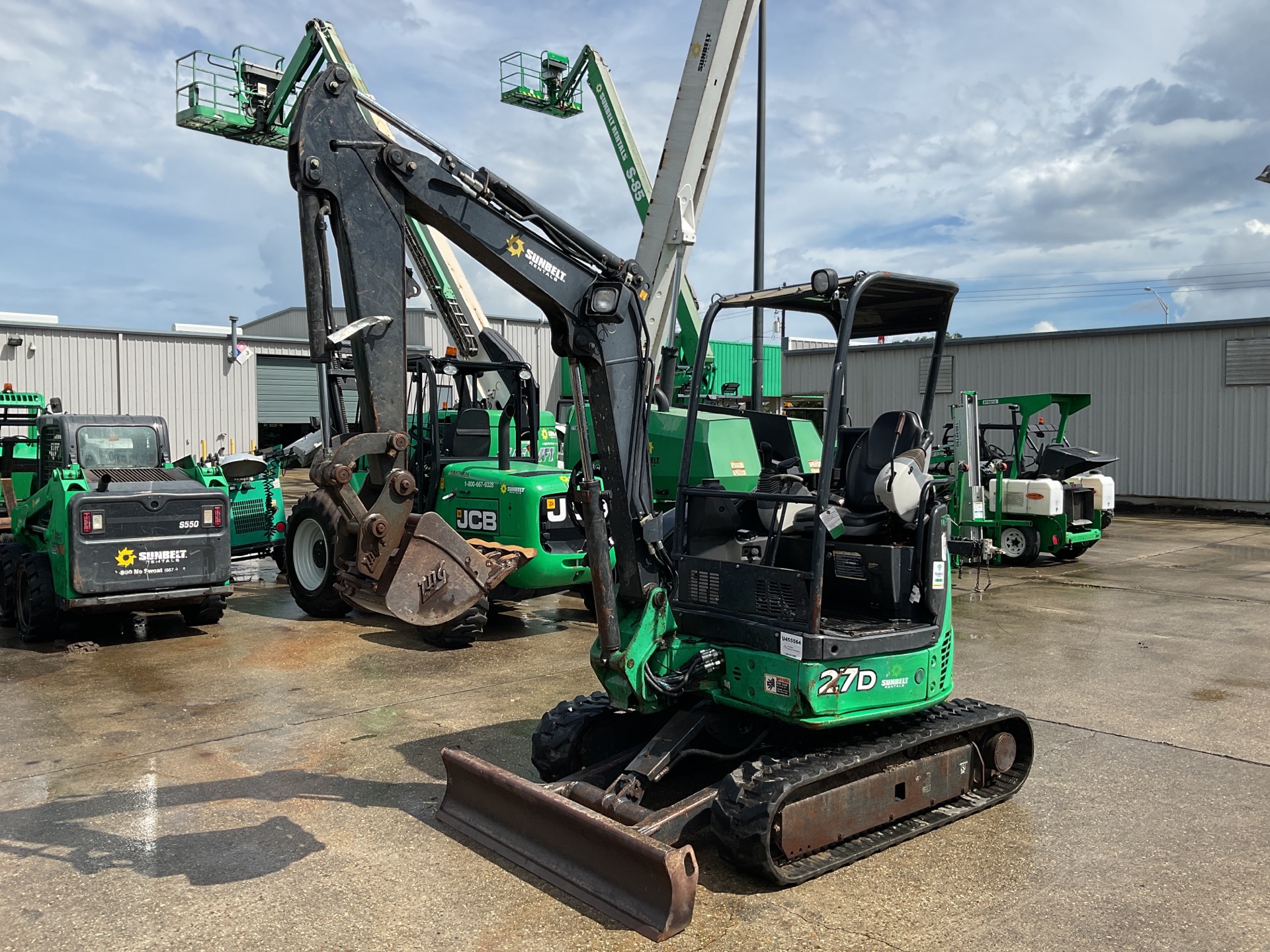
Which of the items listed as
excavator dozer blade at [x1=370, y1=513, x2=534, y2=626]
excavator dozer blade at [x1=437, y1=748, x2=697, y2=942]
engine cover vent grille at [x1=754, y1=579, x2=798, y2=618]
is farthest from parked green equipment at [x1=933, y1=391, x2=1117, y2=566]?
excavator dozer blade at [x1=370, y1=513, x2=534, y2=626]

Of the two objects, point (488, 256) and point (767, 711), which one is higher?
point (488, 256)

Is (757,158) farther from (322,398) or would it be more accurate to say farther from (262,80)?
(262,80)

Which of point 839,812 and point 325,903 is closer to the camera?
point 325,903

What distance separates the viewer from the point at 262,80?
23156mm

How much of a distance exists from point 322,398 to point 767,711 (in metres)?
5.63

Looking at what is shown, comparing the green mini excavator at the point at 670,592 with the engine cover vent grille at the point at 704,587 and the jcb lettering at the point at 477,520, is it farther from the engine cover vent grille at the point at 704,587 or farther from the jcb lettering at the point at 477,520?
the jcb lettering at the point at 477,520

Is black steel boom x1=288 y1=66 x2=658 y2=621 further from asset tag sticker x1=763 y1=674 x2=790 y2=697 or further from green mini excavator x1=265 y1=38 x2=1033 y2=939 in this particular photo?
asset tag sticker x1=763 y1=674 x2=790 y2=697

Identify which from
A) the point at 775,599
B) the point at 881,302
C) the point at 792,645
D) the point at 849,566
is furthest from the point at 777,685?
the point at 881,302

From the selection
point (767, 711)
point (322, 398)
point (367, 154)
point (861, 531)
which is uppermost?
point (367, 154)

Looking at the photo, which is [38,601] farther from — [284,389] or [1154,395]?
[1154,395]

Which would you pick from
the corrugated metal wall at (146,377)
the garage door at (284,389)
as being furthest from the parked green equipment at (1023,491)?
the garage door at (284,389)

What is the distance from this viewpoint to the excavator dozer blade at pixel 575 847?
418 cm

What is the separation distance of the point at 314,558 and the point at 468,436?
211 cm

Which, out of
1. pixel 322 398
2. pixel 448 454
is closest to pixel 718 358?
pixel 448 454
